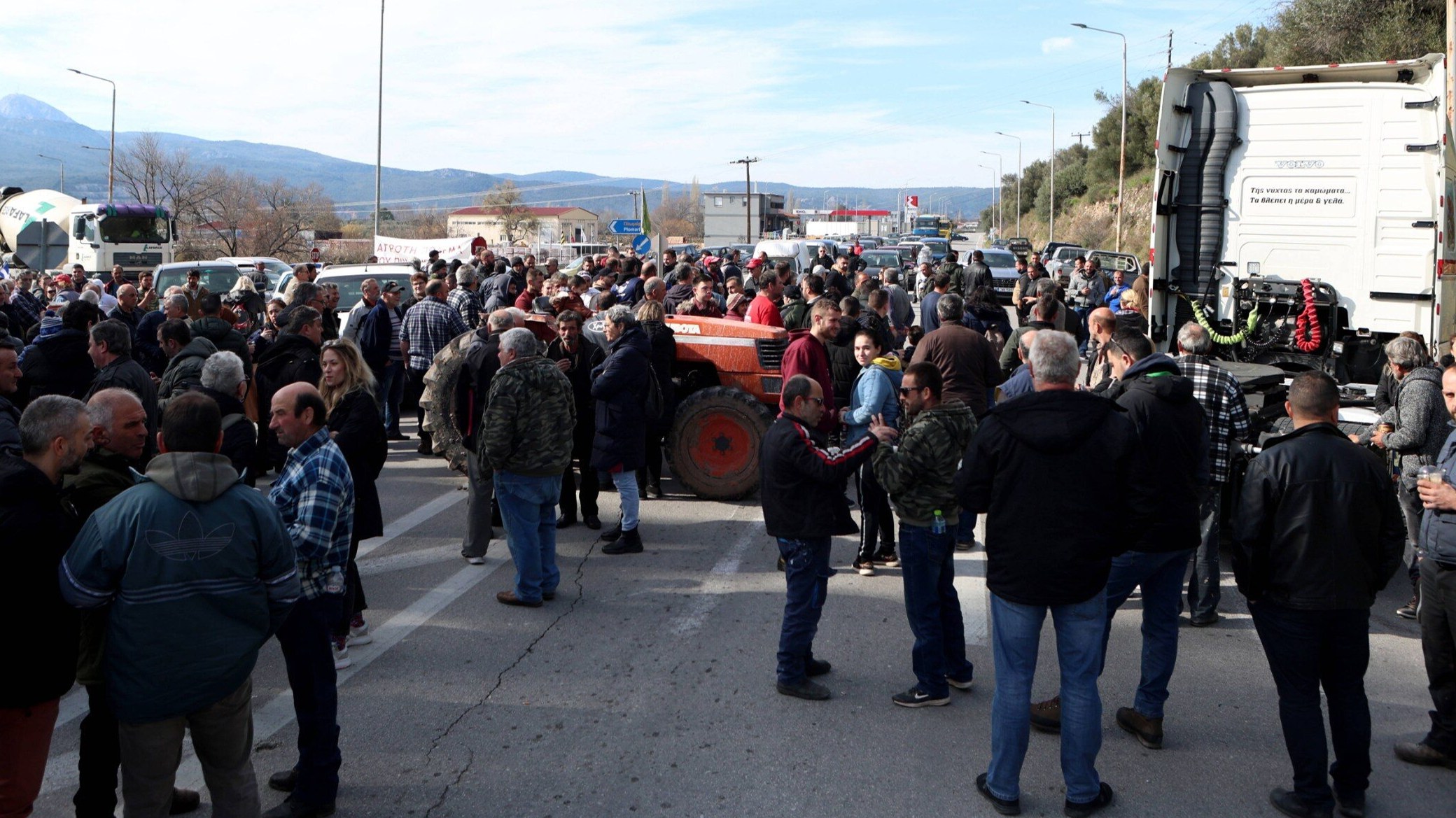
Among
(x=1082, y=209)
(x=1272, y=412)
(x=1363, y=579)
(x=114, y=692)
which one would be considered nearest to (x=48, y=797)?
(x=114, y=692)

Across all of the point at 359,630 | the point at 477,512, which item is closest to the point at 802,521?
the point at 359,630

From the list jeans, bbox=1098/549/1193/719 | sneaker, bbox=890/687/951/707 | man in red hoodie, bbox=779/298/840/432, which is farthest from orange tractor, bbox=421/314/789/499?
jeans, bbox=1098/549/1193/719

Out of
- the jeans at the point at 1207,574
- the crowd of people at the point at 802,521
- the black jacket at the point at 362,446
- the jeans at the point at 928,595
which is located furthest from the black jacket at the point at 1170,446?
the black jacket at the point at 362,446

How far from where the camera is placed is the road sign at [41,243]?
32719 mm

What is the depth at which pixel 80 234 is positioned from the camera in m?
32.4

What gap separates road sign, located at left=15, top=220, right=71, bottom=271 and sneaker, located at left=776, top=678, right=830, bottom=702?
33891mm

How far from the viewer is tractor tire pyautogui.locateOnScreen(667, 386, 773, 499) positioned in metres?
9.67

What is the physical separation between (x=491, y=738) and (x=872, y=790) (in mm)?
1764

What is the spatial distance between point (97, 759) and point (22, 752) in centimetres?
50

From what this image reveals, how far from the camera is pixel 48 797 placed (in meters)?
4.70

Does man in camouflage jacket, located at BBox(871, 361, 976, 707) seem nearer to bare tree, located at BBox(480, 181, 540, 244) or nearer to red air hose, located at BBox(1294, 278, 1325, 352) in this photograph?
red air hose, located at BBox(1294, 278, 1325, 352)

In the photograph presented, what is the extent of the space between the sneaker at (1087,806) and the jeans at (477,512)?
4583mm

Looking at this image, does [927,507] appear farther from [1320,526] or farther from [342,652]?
[342,652]

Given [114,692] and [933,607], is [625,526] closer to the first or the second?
[933,607]
